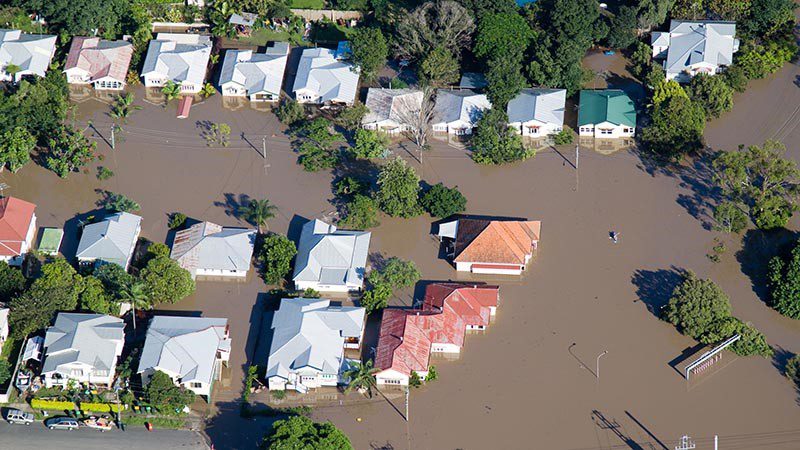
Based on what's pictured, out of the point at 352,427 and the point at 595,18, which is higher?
the point at 595,18

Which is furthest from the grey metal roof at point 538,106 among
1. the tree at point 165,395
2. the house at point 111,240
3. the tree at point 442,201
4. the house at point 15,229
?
the house at point 15,229

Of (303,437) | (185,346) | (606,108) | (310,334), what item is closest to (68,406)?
(185,346)

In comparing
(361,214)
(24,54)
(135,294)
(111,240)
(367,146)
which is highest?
(24,54)

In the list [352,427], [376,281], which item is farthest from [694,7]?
[352,427]

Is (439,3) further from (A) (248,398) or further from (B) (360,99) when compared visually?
(A) (248,398)

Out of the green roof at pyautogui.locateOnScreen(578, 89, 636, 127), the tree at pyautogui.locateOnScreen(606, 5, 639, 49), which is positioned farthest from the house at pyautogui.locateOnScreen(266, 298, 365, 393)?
the tree at pyautogui.locateOnScreen(606, 5, 639, 49)

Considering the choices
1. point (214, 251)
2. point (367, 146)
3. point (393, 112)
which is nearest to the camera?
point (214, 251)

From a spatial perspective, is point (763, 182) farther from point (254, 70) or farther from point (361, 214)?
point (254, 70)
